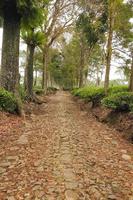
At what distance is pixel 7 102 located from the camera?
11.4 metres

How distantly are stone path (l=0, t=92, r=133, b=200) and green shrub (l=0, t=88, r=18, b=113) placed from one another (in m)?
2.19

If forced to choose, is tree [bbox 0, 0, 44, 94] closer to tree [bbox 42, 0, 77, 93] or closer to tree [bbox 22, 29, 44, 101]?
tree [bbox 22, 29, 44, 101]

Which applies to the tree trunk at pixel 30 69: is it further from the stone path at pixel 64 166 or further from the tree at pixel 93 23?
the stone path at pixel 64 166

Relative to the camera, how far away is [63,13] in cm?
2548

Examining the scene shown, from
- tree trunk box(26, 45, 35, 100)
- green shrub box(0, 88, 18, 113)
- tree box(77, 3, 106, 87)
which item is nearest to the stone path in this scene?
green shrub box(0, 88, 18, 113)

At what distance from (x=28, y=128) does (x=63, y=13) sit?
58.4 feet

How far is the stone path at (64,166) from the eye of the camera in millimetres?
4605

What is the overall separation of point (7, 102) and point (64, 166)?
6236mm

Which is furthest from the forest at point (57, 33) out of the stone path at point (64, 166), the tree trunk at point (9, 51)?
the stone path at point (64, 166)

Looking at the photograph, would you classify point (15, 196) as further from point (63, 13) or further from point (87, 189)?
point (63, 13)

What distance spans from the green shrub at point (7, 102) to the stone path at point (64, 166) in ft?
7.20

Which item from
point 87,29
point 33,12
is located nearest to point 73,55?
point 87,29

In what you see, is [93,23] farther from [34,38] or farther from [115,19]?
[34,38]

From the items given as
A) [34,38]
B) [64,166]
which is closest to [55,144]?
[64,166]
